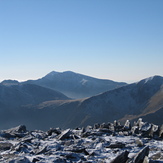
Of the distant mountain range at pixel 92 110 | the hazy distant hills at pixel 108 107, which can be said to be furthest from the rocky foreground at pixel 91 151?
the hazy distant hills at pixel 108 107

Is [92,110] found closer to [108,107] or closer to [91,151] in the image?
[108,107]

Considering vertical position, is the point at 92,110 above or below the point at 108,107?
below

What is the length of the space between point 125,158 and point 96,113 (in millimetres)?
146163

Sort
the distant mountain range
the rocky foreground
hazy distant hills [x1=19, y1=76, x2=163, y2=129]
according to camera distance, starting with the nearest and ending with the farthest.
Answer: the rocky foreground < the distant mountain range < hazy distant hills [x1=19, y1=76, x2=163, y2=129]

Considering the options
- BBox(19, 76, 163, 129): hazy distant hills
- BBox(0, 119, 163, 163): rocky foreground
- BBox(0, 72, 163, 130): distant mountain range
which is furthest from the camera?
BBox(19, 76, 163, 129): hazy distant hills

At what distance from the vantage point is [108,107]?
538ft

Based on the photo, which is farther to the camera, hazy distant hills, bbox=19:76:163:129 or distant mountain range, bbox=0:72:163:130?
hazy distant hills, bbox=19:76:163:129

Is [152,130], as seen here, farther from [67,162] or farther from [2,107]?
[2,107]

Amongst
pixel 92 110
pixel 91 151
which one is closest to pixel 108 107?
pixel 92 110

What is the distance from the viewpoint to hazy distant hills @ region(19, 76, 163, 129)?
14950cm

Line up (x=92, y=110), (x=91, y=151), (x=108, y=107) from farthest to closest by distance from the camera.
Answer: (x=108, y=107)
(x=92, y=110)
(x=91, y=151)

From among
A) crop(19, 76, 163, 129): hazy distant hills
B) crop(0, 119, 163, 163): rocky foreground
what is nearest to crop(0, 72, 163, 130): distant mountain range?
crop(19, 76, 163, 129): hazy distant hills

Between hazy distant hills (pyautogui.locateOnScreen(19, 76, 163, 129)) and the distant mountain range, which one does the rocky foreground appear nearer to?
the distant mountain range

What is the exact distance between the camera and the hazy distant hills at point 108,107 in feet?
490
